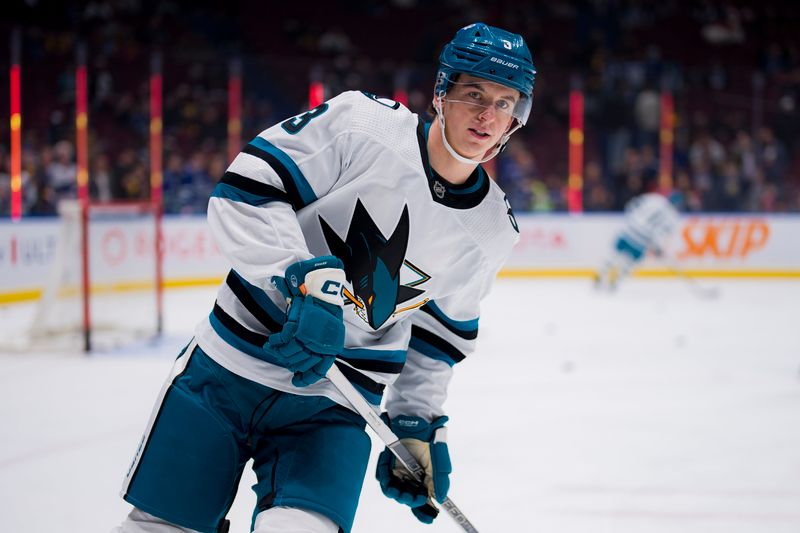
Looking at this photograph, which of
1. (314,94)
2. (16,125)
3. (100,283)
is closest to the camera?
(100,283)

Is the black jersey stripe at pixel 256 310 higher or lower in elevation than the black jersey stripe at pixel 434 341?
higher

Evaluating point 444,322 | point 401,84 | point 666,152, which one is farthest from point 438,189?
point 666,152

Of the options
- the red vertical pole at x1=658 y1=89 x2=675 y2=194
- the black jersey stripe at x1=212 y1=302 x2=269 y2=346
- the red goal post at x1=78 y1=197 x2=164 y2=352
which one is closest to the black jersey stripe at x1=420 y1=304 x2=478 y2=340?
the black jersey stripe at x1=212 y1=302 x2=269 y2=346

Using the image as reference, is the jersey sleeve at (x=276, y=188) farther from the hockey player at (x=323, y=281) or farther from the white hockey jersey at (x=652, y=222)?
the white hockey jersey at (x=652, y=222)

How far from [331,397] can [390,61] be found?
11680 mm

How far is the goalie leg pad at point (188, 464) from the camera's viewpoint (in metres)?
1.44

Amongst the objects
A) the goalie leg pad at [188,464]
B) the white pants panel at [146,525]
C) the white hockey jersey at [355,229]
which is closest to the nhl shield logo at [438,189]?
the white hockey jersey at [355,229]

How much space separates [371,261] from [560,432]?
2096 mm

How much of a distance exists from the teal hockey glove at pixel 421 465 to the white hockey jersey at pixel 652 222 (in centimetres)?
648

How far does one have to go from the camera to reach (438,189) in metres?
1.59

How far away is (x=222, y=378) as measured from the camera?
152 centimetres

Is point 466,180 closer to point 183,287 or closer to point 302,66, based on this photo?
point 183,287

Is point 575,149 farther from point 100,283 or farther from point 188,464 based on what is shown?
point 188,464

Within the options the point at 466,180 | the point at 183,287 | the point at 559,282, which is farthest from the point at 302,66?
the point at 466,180
